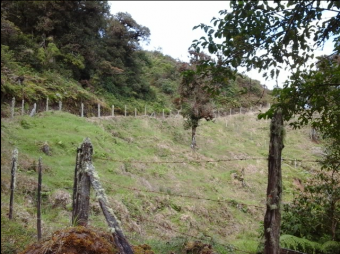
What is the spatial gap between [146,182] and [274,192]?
10738 millimetres

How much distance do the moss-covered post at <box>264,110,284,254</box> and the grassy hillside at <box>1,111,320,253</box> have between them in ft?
3.36

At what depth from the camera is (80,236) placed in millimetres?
3629

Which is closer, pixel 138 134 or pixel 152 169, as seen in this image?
pixel 152 169

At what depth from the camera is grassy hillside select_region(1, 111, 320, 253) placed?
750 centimetres

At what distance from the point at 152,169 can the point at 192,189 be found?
280cm

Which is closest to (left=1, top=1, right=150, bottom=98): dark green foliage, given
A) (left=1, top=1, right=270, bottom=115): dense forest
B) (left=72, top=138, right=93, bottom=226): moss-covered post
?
(left=1, top=1, right=270, bottom=115): dense forest

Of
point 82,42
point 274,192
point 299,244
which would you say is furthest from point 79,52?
point 274,192

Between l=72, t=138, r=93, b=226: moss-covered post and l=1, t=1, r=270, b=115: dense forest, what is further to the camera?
l=1, t=1, r=270, b=115: dense forest

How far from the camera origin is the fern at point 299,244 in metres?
5.94

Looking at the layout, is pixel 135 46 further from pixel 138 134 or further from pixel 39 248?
pixel 39 248

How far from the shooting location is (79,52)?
95.5 feet

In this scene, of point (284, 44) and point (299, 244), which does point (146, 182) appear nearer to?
point (299, 244)

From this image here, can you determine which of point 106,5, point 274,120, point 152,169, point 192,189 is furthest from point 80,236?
point 106,5

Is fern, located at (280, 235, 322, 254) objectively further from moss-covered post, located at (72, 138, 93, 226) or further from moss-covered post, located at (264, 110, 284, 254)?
moss-covered post, located at (72, 138, 93, 226)
